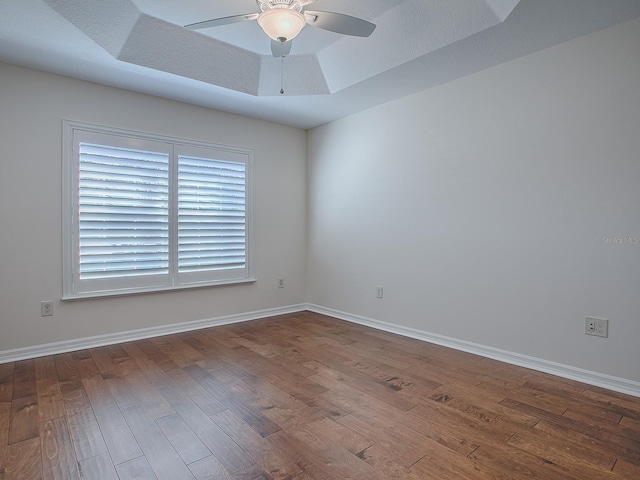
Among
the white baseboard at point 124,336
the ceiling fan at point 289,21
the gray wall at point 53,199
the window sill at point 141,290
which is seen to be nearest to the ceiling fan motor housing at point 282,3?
the ceiling fan at point 289,21

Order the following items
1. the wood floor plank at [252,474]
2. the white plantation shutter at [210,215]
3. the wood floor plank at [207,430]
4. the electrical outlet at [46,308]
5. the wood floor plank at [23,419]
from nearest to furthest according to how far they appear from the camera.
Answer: the wood floor plank at [252,474] < the wood floor plank at [207,430] < the wood floor plank at [23,419] < the electrical outlet at [46,308] < the white plantation shutter at [210,215]

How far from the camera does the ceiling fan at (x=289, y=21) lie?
1.94 meters

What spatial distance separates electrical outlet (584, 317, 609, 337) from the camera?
2.47 m

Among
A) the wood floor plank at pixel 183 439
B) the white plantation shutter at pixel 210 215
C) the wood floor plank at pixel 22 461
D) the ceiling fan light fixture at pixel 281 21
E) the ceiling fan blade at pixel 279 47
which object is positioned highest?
the ceiling fan blade at pixel 279 47

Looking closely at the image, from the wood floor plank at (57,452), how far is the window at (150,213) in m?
1.55

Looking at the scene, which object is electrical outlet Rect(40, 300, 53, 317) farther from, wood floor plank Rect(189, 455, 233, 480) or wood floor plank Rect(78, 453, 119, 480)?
wood floor plank Rect(189, 455, 233, 480)

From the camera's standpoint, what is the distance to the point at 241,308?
4305 millimetres

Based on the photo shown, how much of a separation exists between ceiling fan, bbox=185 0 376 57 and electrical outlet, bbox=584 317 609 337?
7.85 feet

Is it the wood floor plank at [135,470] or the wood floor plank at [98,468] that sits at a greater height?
the wood floor plank at [135,470]

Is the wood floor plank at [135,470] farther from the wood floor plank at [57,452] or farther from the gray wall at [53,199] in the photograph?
the gray wall at [53,199]

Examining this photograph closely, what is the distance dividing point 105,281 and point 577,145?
3.99 m

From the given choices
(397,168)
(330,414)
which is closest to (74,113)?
(397,168)

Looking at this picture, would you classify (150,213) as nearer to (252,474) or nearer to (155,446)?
(155,446)

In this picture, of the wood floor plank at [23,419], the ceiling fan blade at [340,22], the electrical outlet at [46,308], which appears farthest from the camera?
the electrical outlet at [46,308]
